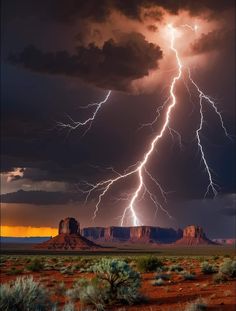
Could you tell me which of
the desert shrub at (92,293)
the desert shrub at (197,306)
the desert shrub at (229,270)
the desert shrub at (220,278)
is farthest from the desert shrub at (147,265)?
the desert shrub at (197,306)

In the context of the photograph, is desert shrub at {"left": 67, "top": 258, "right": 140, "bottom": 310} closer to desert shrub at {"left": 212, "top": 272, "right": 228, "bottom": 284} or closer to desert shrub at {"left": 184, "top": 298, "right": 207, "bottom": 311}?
desert shrub at {"left": 184, "top": 298, "right": 207, "bottom": 311}

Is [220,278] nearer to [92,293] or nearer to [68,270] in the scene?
[92,293]

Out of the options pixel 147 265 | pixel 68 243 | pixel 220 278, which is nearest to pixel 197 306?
pixel 220 278

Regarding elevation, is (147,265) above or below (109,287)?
below

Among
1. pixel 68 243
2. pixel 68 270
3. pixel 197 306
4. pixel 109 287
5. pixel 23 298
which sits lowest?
pixel 68 243

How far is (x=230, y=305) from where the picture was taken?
17.6 m

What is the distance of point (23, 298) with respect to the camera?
41.7 ft

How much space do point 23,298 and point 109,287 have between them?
22.0 ft

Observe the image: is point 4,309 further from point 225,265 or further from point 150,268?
point 150,268

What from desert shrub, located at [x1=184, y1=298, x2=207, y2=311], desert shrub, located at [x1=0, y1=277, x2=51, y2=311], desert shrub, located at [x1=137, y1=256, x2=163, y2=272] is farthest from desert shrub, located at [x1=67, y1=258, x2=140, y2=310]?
desert shrub, located at [x1=137, y1=256, x2=163, y2=272]

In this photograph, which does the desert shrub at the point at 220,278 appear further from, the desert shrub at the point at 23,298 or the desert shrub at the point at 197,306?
the desert shrub at the point at 23,298

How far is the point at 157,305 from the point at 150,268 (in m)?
14.2

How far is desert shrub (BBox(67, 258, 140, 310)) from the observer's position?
17.9 metres

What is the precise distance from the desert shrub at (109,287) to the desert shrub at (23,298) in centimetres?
352
